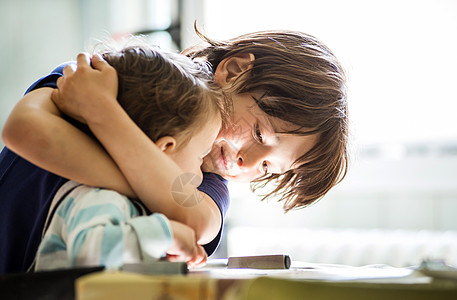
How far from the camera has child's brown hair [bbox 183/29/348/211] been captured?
37.3 inches

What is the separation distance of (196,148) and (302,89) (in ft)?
1.17

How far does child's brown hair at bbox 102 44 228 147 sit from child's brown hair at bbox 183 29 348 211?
0.28 meters

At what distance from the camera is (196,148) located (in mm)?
676

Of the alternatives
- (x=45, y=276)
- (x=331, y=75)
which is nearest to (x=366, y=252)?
(x=331, y=75)

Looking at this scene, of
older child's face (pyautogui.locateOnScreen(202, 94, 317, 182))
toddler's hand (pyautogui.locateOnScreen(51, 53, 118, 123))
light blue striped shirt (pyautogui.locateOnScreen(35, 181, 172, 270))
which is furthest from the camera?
older child's face (pyautogui.locateOnScreen(202, 94, 317, 182))

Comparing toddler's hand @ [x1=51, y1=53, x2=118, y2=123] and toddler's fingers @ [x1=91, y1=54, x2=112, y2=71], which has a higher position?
toddler's fingers @ [x1=91, y1=54, x2=112, y2=71]

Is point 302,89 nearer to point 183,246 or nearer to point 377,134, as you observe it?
point 183,246

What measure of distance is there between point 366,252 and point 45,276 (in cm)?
166

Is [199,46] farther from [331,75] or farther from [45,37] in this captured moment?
[45,37]

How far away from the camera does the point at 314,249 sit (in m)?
2.00

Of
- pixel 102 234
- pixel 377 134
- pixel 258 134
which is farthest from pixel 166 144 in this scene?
pixel 377 134

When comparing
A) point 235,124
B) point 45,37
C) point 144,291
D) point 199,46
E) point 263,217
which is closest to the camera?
point 144,291

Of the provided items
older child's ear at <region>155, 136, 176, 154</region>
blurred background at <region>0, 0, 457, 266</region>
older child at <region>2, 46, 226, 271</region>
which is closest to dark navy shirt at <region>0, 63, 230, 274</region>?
older child at <region>2, 46, 226, 271</region>

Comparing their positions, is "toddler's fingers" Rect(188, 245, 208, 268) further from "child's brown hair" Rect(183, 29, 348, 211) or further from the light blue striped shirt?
"child's brown hair" Rect(183, 29, 348, 211)
